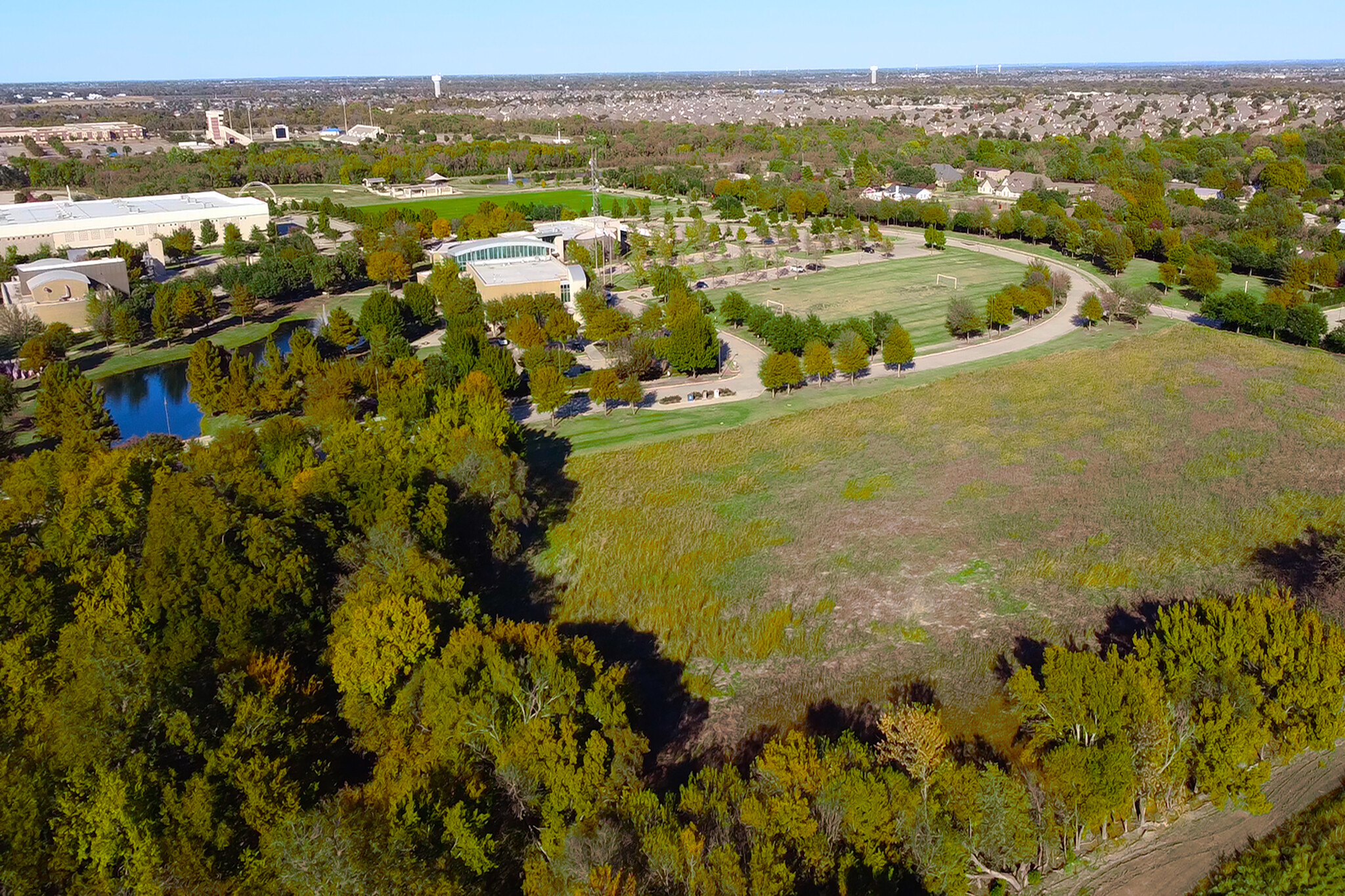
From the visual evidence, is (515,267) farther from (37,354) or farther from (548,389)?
(37,354)

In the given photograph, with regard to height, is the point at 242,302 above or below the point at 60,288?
below

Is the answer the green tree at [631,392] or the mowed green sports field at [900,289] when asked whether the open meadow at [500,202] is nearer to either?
the mowed green sports field at [900,289]

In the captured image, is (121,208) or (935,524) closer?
(935,524)

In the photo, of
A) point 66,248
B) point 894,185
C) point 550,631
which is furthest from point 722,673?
point 894,185

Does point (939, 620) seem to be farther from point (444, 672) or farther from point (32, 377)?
point (32, 377)

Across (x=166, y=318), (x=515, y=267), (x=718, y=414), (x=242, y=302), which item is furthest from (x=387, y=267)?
(x=718, y=414)

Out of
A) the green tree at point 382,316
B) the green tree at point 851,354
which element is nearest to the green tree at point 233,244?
the green tree at point 382,316
